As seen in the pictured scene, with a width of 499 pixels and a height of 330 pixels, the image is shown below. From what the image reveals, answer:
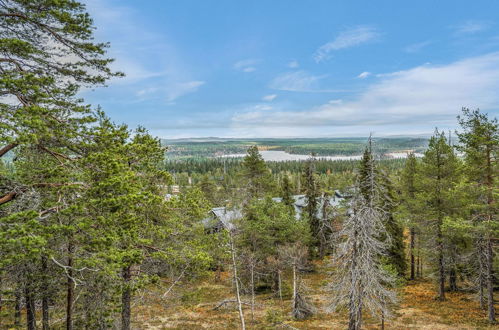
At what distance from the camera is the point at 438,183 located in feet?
66.5

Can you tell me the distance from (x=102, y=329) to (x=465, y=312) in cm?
2099

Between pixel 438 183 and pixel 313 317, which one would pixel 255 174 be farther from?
pixel 438 183

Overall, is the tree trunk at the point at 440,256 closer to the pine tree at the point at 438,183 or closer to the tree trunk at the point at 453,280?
the pine tree at the point at 438,183

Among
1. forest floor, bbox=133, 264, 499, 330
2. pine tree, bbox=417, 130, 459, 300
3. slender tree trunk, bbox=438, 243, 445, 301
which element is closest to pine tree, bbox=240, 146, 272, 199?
forest floor, bbox=133, 264, 499, 330

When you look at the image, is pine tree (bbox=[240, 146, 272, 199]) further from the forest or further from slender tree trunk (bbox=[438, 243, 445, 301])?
slender tree trunk (bbox=[438, 243, 445, 301])

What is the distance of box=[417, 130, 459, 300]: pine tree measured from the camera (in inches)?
796

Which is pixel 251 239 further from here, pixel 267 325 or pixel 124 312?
pixel 124 312

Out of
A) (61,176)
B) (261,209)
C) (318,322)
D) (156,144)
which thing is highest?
(156,144)

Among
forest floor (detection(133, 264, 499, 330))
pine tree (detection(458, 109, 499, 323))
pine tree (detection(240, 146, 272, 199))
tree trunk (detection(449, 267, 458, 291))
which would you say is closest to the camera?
pine tree (detection(458, 109, 499, 323))

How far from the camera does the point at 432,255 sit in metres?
22.0

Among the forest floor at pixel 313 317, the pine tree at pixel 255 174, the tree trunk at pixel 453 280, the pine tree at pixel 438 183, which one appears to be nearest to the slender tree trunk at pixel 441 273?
the pine tree at pixel 438 183

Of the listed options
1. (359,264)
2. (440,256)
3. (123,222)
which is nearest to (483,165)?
(440,256)

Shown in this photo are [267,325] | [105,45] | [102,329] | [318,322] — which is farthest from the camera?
[318,322]

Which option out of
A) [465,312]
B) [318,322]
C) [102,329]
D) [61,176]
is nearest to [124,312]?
[102,329]
